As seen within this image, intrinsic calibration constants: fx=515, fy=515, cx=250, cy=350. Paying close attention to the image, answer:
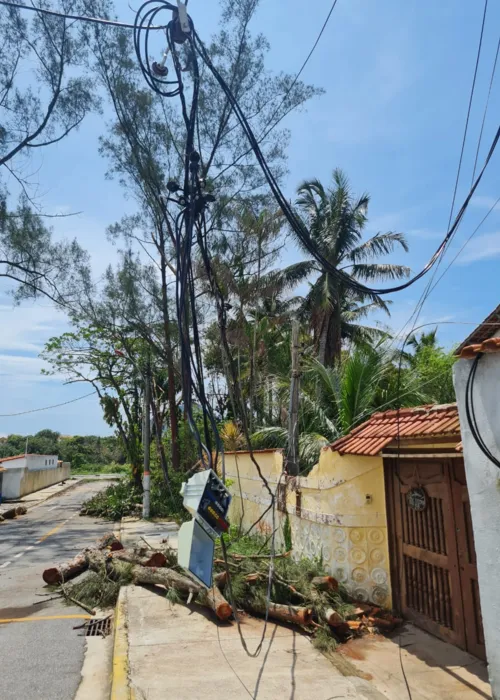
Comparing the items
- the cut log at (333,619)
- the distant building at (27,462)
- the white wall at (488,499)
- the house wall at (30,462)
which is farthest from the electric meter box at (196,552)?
the house wall at (30,462)

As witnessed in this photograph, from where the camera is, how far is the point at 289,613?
646 cm

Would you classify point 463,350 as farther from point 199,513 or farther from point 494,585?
point 199,513

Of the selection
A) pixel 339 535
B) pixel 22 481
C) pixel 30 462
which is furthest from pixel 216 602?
pixel 30 462

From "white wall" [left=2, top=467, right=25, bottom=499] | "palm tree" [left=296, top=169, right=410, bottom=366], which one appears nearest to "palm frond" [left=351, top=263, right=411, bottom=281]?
"palm tree" [left=296, top=169, right=410, bottom=366]

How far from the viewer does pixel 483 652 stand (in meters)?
5.20

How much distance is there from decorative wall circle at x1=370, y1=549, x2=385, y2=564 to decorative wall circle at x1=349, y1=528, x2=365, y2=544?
0.22m

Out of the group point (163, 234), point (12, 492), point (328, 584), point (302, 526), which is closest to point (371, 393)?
point (302, 526)

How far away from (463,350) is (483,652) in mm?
3341

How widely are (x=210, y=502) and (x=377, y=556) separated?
4.18 m

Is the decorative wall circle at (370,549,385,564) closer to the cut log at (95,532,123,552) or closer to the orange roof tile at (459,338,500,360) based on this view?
the orange roof tile at (459,338,500,360)

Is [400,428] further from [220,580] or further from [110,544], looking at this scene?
[110,544]

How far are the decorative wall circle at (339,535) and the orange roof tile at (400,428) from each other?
3.70 feet

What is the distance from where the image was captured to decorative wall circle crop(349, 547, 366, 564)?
23.0 feet

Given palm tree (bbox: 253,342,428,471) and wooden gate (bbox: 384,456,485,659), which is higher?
palm tree (bbox: 253,342,428,471)
